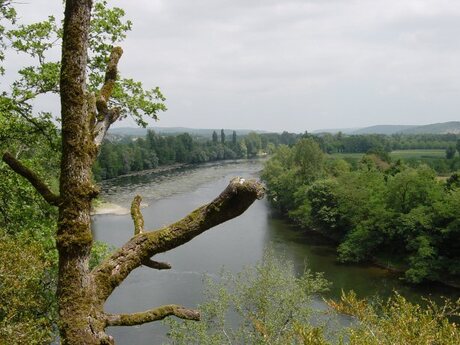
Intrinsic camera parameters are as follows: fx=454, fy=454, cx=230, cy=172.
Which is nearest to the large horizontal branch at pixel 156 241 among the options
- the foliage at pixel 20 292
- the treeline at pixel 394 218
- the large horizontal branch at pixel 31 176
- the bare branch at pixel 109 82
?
the large horizontal branch at pixel 31 176

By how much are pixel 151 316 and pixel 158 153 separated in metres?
119

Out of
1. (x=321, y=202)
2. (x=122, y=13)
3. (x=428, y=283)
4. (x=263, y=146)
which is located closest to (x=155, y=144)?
(x=263, y=146)

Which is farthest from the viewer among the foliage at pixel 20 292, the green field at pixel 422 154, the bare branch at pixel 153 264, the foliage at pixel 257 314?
the green field at pixel 422 154

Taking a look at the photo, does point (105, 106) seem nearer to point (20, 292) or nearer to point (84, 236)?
point (84, 236)

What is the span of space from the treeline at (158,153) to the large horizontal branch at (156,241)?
7548 cm

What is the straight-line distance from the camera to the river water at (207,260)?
97.3 feet

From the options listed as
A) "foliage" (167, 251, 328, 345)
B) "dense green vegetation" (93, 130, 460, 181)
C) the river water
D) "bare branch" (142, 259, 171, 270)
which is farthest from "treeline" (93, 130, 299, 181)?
"bare branch" (142, 259, 171, 270)

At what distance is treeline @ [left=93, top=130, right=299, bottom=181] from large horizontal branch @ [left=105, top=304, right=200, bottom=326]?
75.5m

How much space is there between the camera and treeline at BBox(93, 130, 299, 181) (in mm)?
96875

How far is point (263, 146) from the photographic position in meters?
185

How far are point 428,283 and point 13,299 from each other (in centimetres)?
3443

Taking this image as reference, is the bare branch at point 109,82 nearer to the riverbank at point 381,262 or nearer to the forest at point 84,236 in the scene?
the forest at point 84,236

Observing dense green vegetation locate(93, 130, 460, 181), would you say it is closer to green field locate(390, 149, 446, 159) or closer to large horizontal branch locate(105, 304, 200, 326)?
green field locate(390, 149, 446, 159)

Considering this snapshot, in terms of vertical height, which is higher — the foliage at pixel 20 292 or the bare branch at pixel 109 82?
the bare branch at pixel 109 82
